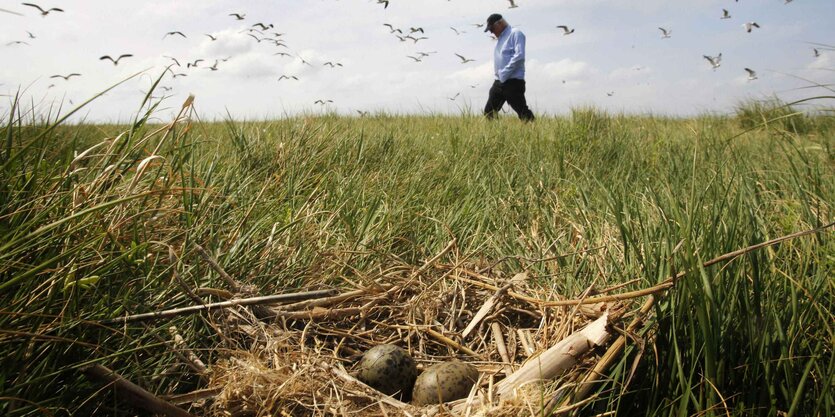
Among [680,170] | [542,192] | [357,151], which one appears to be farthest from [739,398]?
[357,151]

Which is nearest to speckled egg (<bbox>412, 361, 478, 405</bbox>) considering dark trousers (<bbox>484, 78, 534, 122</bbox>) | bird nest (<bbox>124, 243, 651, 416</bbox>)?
bird nest (<bbox>124, 243, 651, 416</bbox>)

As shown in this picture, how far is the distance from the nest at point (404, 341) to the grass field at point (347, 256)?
12 centimetres

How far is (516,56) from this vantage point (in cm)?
911

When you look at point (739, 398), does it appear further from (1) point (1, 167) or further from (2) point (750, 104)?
(2) point (750, 104)

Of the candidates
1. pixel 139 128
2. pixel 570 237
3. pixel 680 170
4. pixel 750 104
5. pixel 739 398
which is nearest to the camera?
pixel 739 398

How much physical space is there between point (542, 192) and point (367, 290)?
1706 millimetres

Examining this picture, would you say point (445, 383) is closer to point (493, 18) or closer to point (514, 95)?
point (514, 95)

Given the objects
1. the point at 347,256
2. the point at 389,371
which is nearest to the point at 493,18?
the point at 347,256

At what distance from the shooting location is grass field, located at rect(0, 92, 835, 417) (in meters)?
1.58

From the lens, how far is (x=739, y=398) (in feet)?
5.62

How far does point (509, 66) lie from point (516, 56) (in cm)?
19

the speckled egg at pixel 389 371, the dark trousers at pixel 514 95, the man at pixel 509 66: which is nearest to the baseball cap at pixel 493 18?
the man at pixel 509 66

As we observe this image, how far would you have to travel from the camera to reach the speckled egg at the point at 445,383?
1.86m

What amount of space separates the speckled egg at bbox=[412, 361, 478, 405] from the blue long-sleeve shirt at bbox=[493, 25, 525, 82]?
7.83 meters
